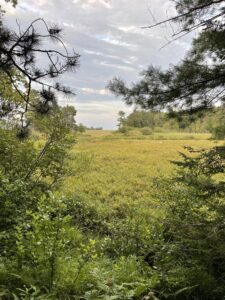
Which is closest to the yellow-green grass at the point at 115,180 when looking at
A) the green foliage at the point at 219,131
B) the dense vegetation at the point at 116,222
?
the dense vegetation at the point at 116,222

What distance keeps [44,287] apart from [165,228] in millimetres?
2585

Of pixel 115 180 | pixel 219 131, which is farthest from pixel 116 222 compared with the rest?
pixel 115 180

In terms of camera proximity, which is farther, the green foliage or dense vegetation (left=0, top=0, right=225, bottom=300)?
the green foliage

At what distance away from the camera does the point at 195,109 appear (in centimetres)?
433

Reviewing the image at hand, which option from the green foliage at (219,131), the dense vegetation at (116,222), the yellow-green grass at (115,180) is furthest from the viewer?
the yellow-green grass at (115,180)

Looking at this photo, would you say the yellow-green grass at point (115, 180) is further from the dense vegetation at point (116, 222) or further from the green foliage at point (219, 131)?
the green foliage at point (219, 131)

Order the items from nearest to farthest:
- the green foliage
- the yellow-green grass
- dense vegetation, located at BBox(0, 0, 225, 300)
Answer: dense vegetation, located at BBox(0, 0, 225, 300), the green foliage, the yellow-green grass

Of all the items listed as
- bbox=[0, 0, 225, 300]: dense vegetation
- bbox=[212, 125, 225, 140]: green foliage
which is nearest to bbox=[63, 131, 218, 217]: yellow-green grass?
bbox=[0, 0, 225, 300]: dense vegetation

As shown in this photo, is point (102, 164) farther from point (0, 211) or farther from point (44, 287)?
point (44, 287)

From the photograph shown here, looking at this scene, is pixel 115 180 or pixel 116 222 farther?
pixel 115 180

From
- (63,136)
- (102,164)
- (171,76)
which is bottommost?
(102,164)

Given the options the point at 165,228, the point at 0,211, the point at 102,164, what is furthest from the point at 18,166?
the point at 102,164

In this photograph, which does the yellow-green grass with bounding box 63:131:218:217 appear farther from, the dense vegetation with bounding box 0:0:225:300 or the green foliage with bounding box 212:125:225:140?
the green foliage with bounding box 212:125:225:140

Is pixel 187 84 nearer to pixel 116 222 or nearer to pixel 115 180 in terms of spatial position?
pixel 116 222
